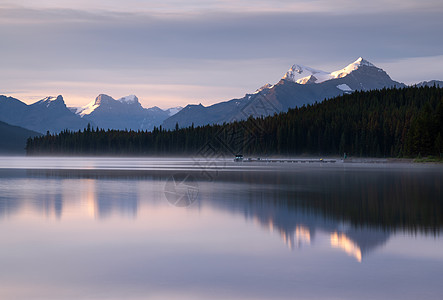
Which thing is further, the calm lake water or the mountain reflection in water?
the mountain reflection in water

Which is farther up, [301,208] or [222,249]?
[301,208]

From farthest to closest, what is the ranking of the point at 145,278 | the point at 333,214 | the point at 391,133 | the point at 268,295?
1. the point at 391,133
2. the point at 333,214
3. the point at 145,278
4. the point at 268,295

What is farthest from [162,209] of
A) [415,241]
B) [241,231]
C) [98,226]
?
[415,241]

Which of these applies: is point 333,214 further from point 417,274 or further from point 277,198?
point 417,274

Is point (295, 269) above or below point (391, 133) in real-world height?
below

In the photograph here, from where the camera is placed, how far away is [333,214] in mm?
27203

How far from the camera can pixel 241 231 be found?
→ 73.1 feet

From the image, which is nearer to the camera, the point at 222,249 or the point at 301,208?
the point at 222,249

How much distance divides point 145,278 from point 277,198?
23066 mm

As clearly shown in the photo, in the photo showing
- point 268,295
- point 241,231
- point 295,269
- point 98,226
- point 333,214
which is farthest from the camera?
point 333,214

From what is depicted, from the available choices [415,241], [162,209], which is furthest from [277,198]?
[415,241]

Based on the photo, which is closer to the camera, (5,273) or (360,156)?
(5,273)

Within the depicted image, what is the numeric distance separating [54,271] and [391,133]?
176 metres

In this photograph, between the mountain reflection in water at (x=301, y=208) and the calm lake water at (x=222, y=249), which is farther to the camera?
the mountain reflection in water at (x=301, y=208)
